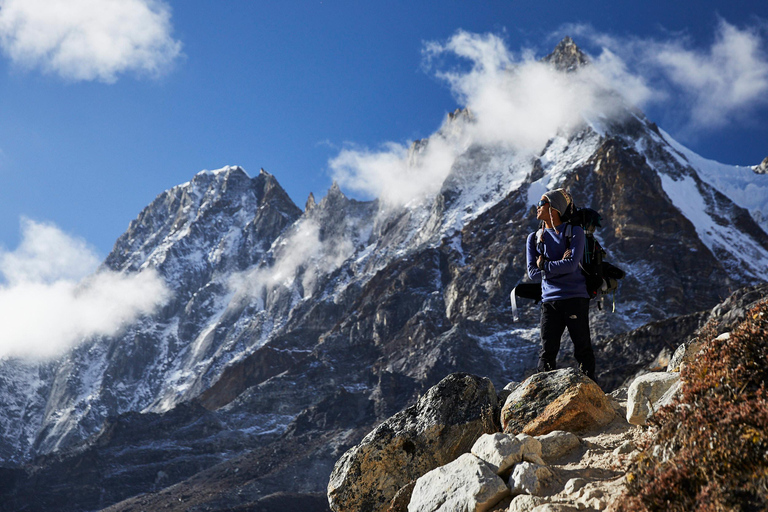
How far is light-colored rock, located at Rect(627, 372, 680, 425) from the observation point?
24.3 ft

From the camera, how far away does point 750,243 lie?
167625mm

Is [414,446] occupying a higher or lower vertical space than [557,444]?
higher

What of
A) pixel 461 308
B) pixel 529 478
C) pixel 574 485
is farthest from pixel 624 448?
pixel 461 308

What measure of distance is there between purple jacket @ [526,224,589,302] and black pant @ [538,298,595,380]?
11cm

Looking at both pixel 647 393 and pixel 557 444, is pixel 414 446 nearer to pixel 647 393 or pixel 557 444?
pixel 557 444

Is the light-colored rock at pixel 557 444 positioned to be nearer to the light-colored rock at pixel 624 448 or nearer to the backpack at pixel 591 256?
the light-colored rock at pixel 624 448

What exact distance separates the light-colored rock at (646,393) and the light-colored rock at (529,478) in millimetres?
1581

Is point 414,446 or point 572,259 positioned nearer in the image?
point 572,259

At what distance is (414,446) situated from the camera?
384 inches

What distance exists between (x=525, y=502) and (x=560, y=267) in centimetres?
326

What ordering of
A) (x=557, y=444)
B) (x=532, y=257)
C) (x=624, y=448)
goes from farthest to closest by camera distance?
(x=532, y=257)
(x=557, y=444)
(x=624, y=448)

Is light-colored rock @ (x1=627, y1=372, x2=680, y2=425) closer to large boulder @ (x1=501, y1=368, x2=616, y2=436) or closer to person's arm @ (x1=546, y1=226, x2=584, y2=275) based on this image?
large boulder @ (x1=501, y1=368, x2=616, y2=436)

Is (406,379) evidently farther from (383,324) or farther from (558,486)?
(558,486)

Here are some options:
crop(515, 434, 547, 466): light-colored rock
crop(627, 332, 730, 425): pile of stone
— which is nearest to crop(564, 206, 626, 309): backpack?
crop(627, 332, 730, 425): pile of stone
